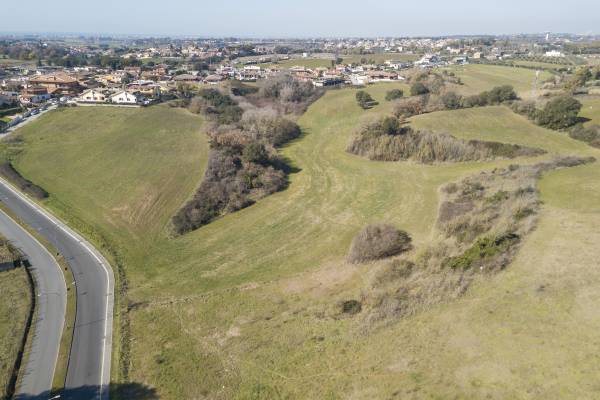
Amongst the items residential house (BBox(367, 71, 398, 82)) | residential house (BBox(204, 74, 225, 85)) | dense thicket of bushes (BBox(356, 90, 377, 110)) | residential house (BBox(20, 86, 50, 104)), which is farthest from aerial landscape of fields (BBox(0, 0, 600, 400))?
residential house (BBox(367, 71, 398, 82))

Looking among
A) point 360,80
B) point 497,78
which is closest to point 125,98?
point 360,80

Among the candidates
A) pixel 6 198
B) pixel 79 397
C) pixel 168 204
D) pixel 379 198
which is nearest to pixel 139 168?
pixel 168 204

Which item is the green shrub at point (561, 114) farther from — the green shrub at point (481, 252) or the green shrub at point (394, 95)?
the green shrub at point (481, 252)

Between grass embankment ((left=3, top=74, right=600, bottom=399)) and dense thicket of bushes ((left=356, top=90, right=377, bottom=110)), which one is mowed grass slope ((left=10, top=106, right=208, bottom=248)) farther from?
dense thicket of bushes ((left=356, top=90, right=377, bottom=110))

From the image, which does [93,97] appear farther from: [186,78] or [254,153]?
[254,153]

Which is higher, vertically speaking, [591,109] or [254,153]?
[591,109]

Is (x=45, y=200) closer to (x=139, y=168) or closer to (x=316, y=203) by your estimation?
(x=139, y=168)
